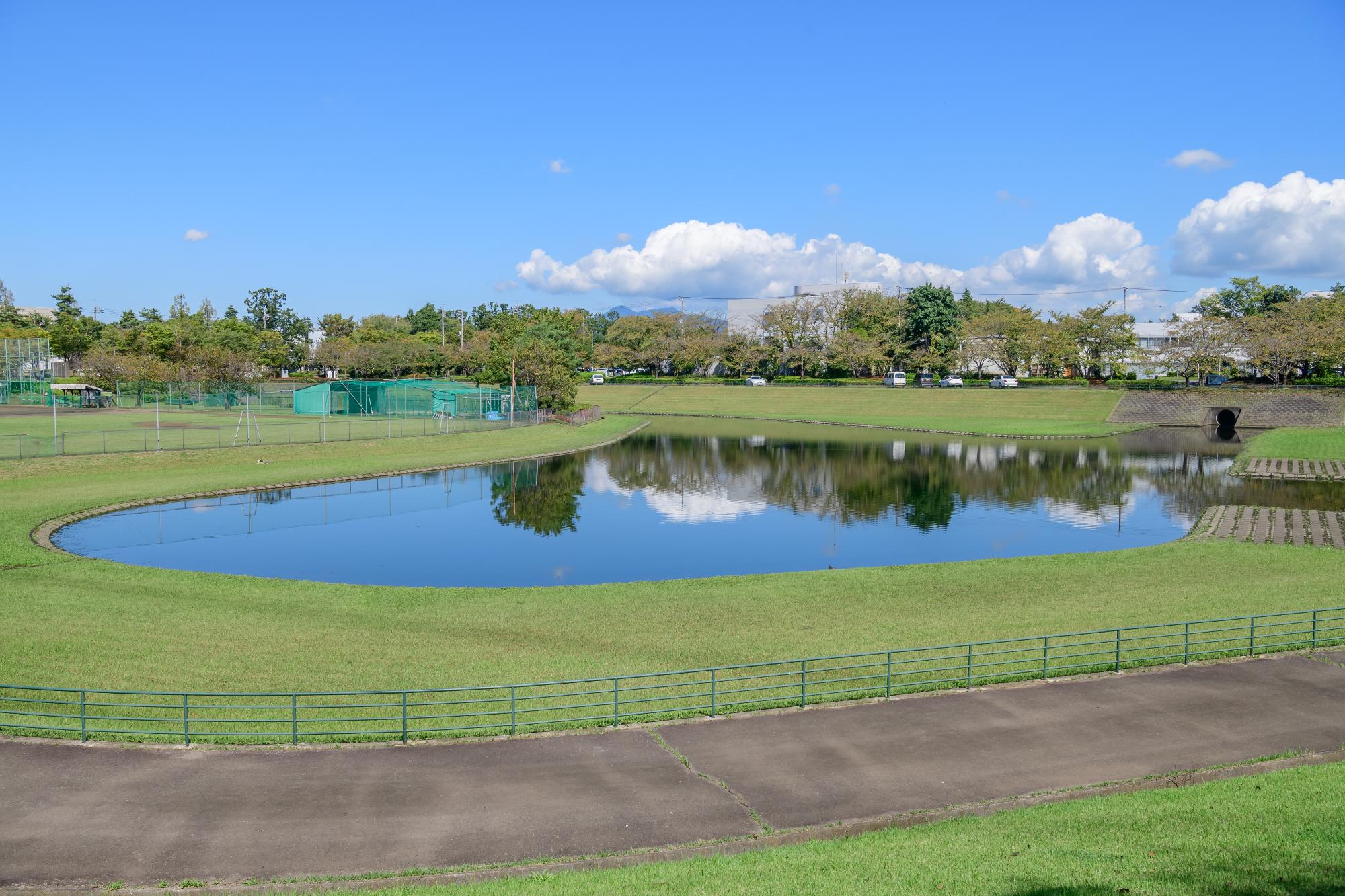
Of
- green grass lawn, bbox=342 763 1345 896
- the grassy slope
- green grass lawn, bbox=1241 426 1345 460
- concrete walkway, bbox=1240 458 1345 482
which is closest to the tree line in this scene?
green grass lawn, bbox=1241 426 1345 460

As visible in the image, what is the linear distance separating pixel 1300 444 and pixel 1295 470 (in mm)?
15779

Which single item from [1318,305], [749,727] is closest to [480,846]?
[749,727]

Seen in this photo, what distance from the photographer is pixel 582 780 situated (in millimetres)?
14430

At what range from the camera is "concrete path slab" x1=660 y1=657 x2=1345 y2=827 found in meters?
14.1

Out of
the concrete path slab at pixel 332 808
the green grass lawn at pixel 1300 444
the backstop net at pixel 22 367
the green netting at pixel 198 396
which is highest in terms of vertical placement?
the backstop net at pixel 22 367

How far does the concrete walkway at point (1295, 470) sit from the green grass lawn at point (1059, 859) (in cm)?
5049

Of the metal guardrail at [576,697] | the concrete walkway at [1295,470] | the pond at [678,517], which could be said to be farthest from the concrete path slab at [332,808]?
the concrete walkway at [1295,470]

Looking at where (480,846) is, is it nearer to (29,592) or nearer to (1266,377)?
(29,592)

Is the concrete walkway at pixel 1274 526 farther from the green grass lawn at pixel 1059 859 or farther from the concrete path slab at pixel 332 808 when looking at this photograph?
the concrete path slab at pixel 332 808

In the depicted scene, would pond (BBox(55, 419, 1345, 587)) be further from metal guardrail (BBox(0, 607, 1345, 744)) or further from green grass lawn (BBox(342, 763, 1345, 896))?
green grass lawn (BBox(342, 763, 1345, 896))

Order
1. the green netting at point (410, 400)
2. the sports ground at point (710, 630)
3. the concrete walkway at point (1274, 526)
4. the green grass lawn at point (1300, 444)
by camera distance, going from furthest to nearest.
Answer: the green netting at point (410, 400) → the green grass lawn at point (1300, 444) → the concrete walkway at point (1274, 526) → the sports ground at point (710, 630)

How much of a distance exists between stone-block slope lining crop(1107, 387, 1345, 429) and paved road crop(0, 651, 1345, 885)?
277 ft

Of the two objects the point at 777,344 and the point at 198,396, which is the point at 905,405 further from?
the point at 198,396

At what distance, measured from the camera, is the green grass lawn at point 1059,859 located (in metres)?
11.0
